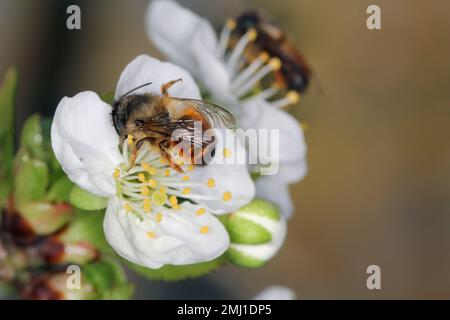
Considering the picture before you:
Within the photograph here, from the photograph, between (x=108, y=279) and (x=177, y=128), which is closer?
(x=177, y=128)

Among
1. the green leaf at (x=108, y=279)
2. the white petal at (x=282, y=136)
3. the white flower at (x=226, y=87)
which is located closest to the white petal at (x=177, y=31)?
the white flower at (x=226, y=87)

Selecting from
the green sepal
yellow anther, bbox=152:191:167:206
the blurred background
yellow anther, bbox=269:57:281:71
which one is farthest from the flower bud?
the blurred background

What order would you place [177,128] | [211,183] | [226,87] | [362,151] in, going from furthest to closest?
[362,151] < [226,87] < [211,183] < [177,128]

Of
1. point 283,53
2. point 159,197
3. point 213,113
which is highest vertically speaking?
point 283,53

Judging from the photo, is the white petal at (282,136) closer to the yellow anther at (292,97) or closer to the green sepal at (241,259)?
the yellow anther at (292,97)

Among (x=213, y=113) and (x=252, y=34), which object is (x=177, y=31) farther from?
(x=213, y=113)

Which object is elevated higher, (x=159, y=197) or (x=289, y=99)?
(x=289, y=99)

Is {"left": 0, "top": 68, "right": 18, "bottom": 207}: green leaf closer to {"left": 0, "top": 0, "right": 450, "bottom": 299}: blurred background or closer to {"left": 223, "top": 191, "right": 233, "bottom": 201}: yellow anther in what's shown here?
{"left": 223, "top": 191, "right": 233, "bottom": 201}: yellow anther

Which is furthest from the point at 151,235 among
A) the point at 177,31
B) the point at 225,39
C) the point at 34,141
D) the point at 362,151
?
the point at 362,151
